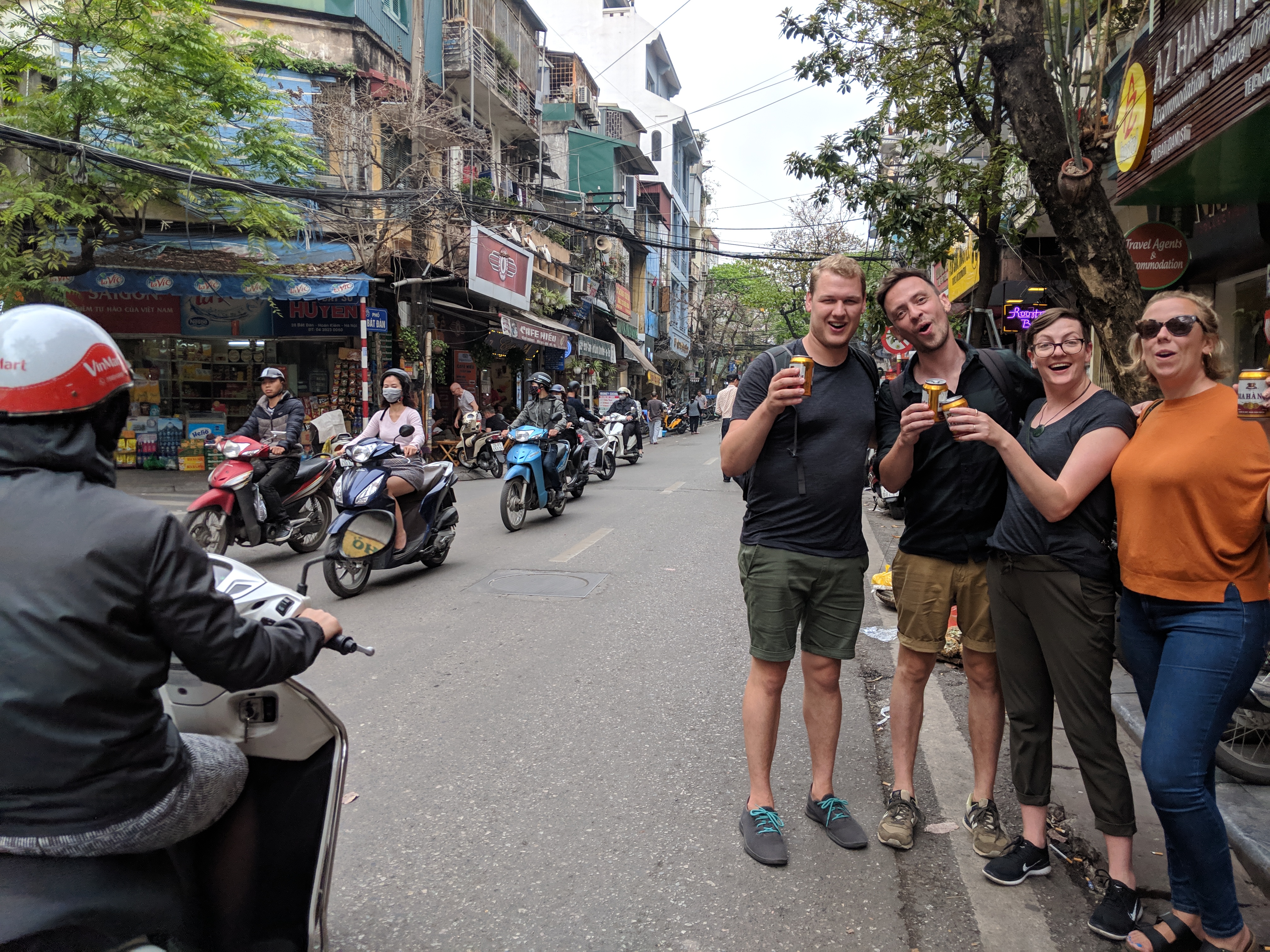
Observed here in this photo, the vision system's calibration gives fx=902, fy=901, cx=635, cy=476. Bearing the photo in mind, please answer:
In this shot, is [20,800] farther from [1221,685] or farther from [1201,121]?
[1201,121]

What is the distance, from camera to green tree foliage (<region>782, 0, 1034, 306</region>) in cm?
888

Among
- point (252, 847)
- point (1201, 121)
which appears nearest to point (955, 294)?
point (1201, 121)

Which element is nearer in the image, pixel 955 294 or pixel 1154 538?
pixel 1154 538

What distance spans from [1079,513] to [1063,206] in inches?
114

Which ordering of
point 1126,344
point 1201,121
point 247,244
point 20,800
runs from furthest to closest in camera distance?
1. point 247,244
2. point 1201,121
3. point 1126,344
4. point 20,800

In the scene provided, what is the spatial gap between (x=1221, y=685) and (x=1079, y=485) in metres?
0.66

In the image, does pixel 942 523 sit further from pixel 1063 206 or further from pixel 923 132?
pixel 923 132

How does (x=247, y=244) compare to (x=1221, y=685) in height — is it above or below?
above

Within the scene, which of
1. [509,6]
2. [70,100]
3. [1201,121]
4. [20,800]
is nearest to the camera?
[20,800]

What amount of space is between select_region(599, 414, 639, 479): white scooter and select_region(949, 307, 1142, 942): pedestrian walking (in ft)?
44.4

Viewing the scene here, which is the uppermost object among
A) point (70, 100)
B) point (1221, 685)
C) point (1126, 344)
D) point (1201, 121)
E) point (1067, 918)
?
point (70, 100)

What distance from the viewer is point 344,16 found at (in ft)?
55.4

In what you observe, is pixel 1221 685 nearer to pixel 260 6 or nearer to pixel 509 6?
pixel 260 6

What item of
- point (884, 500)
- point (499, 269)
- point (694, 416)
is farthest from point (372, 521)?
point (694, 416)
